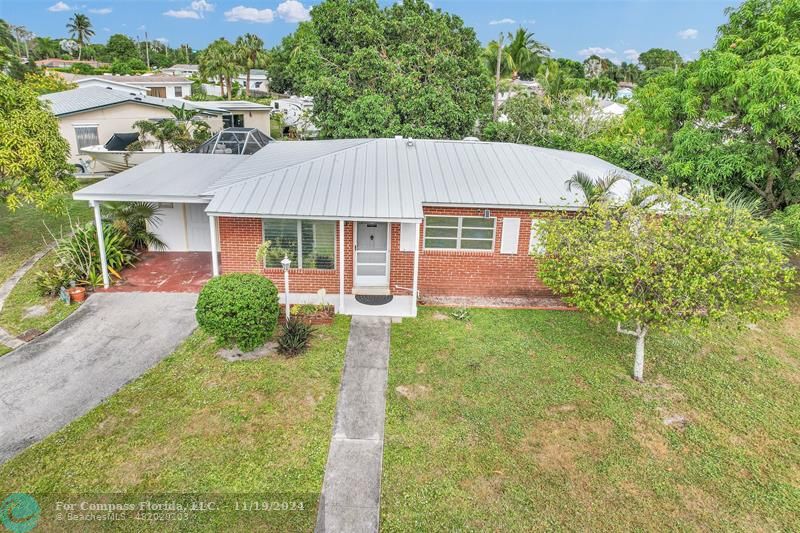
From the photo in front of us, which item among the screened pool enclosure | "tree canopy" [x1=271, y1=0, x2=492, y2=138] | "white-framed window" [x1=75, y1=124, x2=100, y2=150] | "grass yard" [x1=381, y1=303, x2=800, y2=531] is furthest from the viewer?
"white-framed window" [x1=75, y1=124, x2=100, y2=150]

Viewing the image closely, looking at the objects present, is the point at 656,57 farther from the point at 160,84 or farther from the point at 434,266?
the point at 434,266

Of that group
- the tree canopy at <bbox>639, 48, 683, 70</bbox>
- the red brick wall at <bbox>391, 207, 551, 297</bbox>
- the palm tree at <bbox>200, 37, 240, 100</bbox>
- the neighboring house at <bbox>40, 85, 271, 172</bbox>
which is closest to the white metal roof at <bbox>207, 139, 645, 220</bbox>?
the red brick wall at <bbox>391, 207, 551, 297</bbox>

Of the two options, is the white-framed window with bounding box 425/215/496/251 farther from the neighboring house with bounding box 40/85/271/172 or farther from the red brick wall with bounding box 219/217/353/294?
the neighboring house with bounding box 40/85/271/172

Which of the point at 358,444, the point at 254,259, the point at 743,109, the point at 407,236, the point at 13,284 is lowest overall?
the point at 358,444

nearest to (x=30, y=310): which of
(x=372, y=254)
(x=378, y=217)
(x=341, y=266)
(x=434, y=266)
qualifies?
(x=341, y=266)

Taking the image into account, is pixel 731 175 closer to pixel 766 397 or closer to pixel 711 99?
pixel 711 99

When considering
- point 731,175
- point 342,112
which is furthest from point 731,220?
point 342,112

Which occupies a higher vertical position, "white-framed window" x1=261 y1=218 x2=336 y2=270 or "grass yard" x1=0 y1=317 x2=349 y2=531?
"white-framed window" x1=261 y1=218 x2=336 y2=270

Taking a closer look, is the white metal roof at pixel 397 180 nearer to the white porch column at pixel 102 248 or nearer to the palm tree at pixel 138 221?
the palm tree at pixel 138 221
